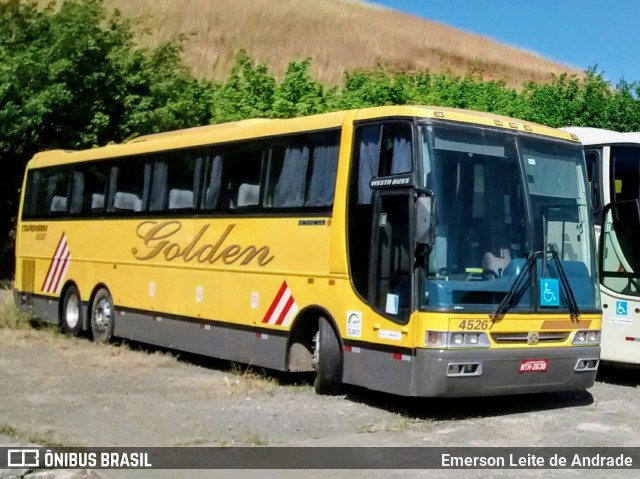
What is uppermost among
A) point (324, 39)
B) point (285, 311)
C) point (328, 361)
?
point (324, 39)

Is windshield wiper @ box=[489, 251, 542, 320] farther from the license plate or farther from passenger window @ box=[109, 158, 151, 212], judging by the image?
passenger window @ box=[109, 158, 151, 212]

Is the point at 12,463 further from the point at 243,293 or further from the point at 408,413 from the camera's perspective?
the point at 243,293

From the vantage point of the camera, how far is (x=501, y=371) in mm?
9945

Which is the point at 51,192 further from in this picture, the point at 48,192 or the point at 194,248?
the point at 194,248

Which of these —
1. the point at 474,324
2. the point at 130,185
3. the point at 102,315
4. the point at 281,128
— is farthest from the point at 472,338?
the point at 102,315

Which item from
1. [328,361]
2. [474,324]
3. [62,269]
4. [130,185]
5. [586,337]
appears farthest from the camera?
[62,269]

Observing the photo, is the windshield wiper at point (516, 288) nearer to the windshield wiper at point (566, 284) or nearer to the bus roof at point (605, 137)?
the windshield wiper at point (566, 284)

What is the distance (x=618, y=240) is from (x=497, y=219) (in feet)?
11.0

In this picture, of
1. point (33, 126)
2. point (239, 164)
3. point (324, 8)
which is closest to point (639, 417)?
point (239, 164)

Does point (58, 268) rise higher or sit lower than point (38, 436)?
higher

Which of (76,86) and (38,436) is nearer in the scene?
(38,436)

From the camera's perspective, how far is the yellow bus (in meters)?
9.77

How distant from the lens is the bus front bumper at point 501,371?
9.60 metres

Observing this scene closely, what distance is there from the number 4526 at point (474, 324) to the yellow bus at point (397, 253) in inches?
0.5
